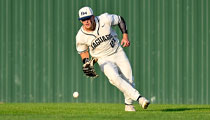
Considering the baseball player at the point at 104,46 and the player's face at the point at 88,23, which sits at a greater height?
the player's face at the point at 88,23

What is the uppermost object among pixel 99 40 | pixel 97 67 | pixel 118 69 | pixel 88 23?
pixel 88 23

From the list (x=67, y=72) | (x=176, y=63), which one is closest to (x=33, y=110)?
(x=67, y=72)

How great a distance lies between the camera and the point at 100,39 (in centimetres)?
1249

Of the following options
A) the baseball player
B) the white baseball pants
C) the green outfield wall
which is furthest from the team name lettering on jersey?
the green outfield wall

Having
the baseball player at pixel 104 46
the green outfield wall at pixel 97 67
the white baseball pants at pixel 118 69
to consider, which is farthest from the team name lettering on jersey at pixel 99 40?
the green outfield wall at pixel 97 67

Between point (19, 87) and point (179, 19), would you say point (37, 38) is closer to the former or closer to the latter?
point (19, 87)

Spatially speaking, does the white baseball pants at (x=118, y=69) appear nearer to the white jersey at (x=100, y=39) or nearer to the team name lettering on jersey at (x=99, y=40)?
the white jersey at (x=100, y=39)

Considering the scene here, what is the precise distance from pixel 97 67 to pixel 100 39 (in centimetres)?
353

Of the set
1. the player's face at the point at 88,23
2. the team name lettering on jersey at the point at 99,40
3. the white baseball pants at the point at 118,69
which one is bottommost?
the white baseball pants at the point at 118,69

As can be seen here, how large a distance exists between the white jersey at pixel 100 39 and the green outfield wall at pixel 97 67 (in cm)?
338

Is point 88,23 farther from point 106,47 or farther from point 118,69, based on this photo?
point 118,69

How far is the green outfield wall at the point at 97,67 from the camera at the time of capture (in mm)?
15945

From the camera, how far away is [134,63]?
16000 millimetres

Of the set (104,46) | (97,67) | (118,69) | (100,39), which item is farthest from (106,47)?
(97,67)
